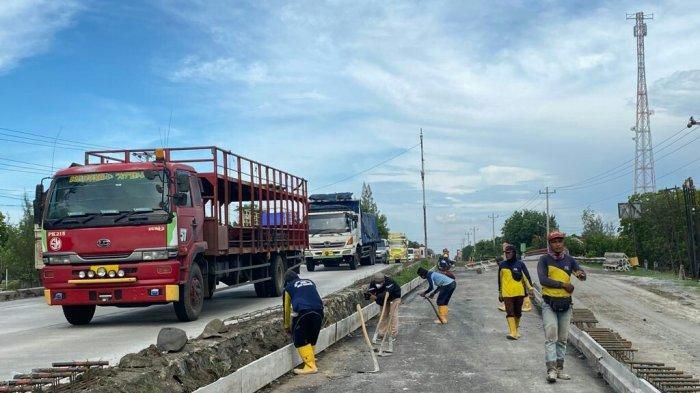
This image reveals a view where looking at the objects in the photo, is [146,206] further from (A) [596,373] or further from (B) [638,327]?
(B) [638,327]

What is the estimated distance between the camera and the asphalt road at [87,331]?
31.8ft

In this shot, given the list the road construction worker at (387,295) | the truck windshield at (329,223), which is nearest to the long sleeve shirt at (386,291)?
the road construction worker at (387,295)

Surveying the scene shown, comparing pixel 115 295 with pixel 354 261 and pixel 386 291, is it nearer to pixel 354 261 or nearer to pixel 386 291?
pixel 386 291

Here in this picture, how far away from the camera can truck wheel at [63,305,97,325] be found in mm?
13350

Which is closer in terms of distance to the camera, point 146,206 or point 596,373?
point 596,373

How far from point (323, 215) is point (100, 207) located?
20.6 m

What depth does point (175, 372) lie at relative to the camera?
6.96 m

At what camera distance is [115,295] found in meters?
11.8

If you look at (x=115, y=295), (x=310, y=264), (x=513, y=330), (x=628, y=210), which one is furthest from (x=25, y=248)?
(x=628, y=210)

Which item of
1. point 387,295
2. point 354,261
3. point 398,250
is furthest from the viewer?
point 398,250

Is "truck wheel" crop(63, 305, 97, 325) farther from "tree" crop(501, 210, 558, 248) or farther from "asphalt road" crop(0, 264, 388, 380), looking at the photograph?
"tree" crop(501, 210, 558, 248)

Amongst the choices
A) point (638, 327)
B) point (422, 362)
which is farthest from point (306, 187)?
point (422, 362)

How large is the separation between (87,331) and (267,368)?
6.21 m

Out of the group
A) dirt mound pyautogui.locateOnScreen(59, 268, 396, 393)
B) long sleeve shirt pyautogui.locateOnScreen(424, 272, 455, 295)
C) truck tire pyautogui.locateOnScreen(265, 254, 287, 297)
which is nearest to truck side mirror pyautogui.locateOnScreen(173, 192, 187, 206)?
dirt mound pyautogui.locateOnScreen(59, 268, 396, 393)
